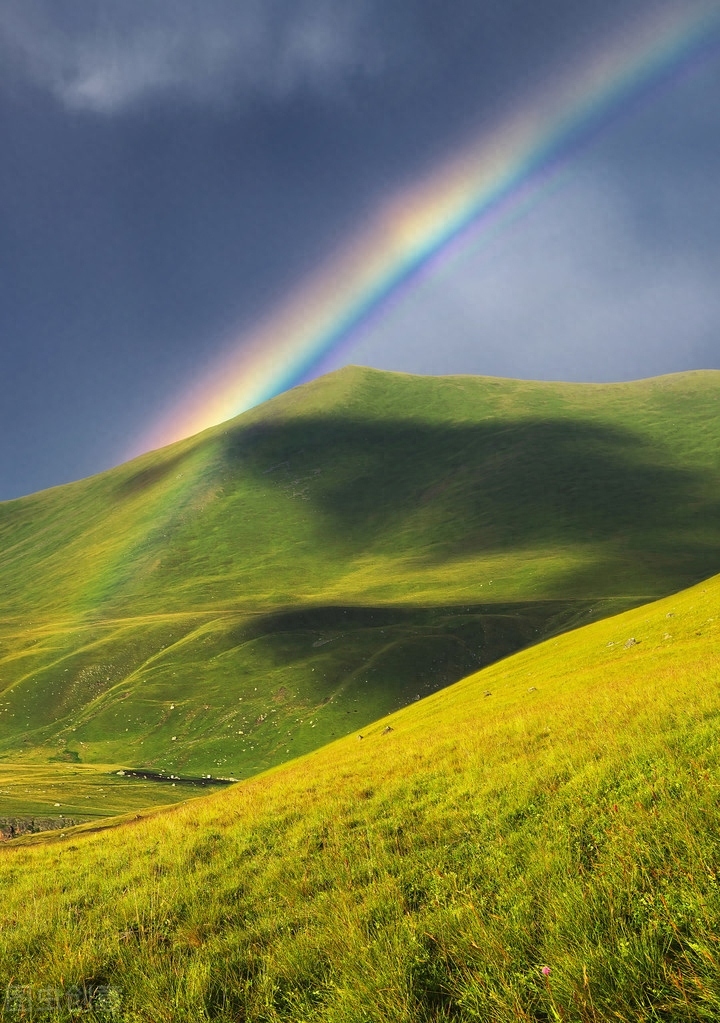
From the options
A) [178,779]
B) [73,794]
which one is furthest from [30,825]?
[178,779]

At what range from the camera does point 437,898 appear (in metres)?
6.35

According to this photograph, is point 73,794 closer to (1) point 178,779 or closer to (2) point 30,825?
(2) point 30,825

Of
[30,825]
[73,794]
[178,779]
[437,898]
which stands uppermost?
[437,898]

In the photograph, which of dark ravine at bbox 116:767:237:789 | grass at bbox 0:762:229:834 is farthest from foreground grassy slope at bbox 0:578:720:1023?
dark ravine at bbox 116:767:237:789

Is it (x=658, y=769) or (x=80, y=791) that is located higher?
(x=658, y=769)

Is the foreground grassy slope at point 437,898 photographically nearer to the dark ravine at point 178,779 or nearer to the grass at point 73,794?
the grass at point 73,794

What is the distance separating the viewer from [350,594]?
180 m

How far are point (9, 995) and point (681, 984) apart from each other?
6961mm

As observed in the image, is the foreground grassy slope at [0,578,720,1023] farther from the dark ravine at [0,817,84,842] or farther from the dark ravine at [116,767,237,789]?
the dark ravine at [116,767,237,789]

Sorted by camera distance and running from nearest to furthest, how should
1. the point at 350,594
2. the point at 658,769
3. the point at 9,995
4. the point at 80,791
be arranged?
the point at 9,995 → the point at 658,769 → the point at 80,791 → the point at 350,594

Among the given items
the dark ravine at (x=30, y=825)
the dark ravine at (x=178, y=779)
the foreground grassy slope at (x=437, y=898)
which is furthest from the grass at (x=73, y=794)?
the foreground grassy slope at (x=437, y=898)

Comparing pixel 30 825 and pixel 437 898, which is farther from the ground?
pixel 437 898

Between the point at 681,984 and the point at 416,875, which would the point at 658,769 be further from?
the point at 681,984

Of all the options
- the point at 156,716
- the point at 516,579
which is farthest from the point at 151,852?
the point at 516,579
